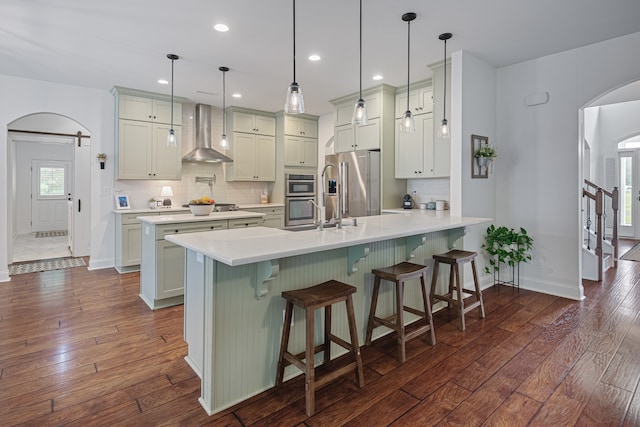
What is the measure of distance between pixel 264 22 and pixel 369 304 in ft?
8.74

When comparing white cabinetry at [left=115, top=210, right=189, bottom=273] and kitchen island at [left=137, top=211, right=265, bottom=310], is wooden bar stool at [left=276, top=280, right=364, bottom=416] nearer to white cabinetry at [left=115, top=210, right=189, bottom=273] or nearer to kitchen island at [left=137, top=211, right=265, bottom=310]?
kitchen island at [left=137, top=211, right=265, bottom=310]

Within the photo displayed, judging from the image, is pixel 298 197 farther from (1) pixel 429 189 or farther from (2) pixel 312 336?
(2) pixel 312 336

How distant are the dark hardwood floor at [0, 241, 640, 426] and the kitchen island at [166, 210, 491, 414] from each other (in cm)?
16

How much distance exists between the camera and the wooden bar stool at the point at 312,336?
6.26 ft

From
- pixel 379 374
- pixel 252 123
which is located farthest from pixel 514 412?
pixel 252 123

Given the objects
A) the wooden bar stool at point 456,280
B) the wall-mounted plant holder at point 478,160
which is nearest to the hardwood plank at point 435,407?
the wooden bar stool at point 456,280

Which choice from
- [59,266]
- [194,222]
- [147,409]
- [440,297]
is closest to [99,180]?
[59,266]

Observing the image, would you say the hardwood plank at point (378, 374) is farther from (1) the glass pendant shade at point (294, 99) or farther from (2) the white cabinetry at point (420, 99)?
(2) the white cabinetry at point (420, 99)

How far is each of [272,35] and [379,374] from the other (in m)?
3.17

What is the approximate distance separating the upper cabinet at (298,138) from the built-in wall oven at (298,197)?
0.28 metres

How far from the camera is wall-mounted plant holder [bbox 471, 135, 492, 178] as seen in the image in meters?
3.95

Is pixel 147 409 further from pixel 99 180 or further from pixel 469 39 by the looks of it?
pixel 99 180

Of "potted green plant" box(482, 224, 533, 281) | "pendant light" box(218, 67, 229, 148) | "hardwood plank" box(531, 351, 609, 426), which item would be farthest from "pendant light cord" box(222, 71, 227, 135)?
"hardwood plank" box(531, 351, 609, 426)

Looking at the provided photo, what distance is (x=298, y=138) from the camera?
6.87 metres
